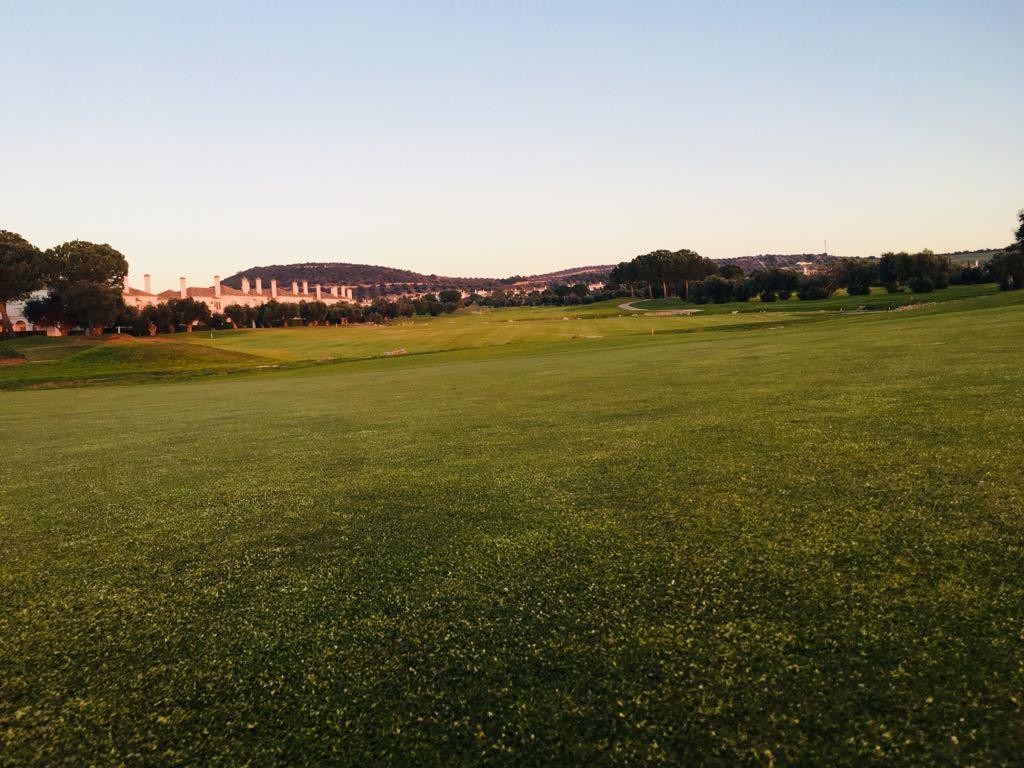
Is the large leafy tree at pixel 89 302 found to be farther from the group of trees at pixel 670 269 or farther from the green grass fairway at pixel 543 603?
the group of trees at pixel 670 269

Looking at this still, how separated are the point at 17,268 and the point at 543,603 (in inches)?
3091

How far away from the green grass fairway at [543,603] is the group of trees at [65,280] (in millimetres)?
72188

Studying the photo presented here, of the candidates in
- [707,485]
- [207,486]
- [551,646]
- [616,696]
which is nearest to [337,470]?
[207,486]

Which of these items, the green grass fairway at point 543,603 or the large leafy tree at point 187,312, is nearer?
the green grass fairway at point 543,603

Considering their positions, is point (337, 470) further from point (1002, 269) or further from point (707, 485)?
point (1002, 269)

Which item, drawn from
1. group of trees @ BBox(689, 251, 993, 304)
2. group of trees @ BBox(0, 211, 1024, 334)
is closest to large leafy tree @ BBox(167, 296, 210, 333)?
group of trees @ BBox(0, 211, 1024, 334)

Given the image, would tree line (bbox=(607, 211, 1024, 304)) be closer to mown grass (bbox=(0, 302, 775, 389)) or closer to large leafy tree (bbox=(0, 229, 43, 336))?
mown grass (bbox=(0, 302, 775, 389))

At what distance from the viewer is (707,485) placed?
15.8 feet

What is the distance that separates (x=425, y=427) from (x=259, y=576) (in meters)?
5.58

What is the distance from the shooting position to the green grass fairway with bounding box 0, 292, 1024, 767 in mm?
2158

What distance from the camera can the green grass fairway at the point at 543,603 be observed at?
2.16 meters

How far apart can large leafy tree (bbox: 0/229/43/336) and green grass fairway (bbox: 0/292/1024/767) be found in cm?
7204

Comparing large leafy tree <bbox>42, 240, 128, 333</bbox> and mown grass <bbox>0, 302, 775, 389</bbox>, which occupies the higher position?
large leafy tree <bbox>42, 240, 128, 333</bbox>

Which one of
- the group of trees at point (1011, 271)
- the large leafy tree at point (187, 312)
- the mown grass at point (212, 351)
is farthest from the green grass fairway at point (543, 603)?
the large leafy tree at point (187, 312)
